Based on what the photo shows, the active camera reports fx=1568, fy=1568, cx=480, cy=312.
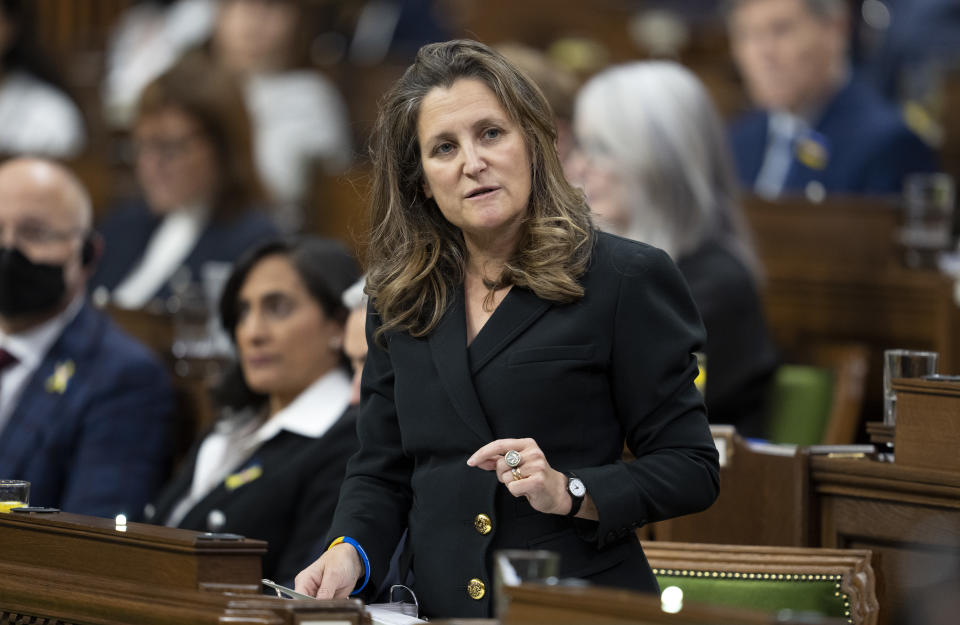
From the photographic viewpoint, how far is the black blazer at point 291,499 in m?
3.33

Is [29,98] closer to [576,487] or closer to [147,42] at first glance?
[147,42]

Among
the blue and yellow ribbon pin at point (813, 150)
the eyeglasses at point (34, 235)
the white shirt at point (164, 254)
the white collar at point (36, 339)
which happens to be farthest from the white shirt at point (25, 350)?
the blue and yellow ribbon pin at point (813, 150)

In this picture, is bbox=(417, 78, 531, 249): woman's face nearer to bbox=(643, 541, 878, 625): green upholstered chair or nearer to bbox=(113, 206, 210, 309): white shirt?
bbox=(643, 541, 878, 625): green upholstered chair

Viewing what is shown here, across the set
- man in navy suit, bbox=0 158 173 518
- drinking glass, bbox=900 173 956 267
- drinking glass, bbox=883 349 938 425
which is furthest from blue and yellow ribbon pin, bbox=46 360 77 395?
drinking glass, bbox=900 173 956 267

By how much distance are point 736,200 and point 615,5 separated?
11.2ft

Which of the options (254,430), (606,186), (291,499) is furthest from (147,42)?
(291,499)

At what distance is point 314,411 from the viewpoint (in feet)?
11.6

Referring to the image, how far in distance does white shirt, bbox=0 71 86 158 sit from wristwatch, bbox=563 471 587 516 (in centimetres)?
551

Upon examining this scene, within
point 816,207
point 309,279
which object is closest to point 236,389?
point 309,279

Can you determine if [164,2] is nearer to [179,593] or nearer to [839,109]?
[839,109]

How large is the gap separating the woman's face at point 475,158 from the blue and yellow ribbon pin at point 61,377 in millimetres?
2054

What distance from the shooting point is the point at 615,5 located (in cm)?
747

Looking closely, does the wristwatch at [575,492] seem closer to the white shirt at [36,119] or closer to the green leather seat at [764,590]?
the green leather seat at [764,590]

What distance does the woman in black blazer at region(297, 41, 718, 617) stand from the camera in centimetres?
222
